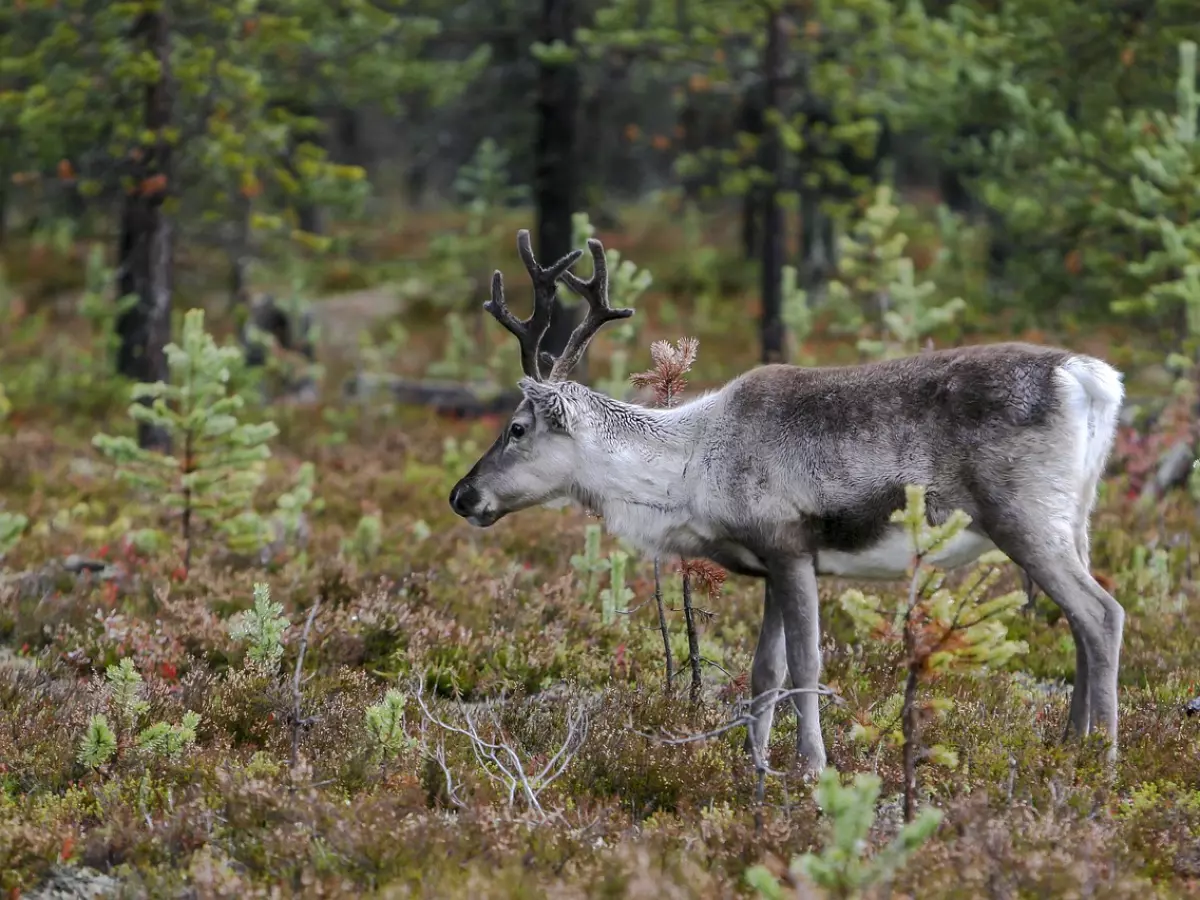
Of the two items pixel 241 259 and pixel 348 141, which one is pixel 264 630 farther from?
Result: pixel 348 141

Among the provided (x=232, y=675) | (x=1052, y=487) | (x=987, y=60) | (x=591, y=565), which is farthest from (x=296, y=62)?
(x=1052, y=487)

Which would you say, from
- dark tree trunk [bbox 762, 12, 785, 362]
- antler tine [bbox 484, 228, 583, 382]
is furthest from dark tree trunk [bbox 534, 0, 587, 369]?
antler tine [bbox 484, 228, 583, 382]

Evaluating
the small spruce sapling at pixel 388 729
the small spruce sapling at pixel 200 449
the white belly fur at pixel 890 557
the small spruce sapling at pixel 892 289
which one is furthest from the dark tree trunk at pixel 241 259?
the white belly fur at pixel 890 557

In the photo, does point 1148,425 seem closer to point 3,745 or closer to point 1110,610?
point 1110,610

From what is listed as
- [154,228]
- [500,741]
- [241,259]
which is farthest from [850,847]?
[241,259]

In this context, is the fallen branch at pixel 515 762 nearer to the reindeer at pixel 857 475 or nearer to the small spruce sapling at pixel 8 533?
the reindeer at pixel 857 475

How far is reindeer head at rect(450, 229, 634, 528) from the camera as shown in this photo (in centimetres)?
718

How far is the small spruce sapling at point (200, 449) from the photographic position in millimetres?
9633

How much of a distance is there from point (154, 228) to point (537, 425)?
9.03 metres

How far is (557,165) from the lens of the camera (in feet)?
61.8

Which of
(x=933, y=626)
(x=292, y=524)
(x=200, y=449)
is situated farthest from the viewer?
(x=292, y=524)

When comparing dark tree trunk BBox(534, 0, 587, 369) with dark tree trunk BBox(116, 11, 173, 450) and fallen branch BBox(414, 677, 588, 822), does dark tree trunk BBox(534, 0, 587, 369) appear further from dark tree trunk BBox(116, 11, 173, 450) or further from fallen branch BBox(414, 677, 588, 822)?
fallen branch BBox(414, 677, 588, 822)

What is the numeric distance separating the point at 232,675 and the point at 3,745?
47.9 inches

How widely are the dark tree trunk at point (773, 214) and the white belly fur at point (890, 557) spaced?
10.8m
